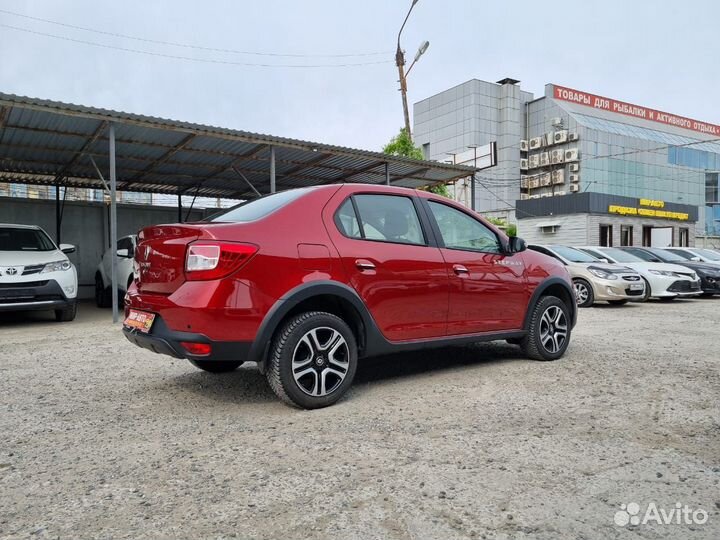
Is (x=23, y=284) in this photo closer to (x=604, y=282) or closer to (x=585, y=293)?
(x=585, y=293)

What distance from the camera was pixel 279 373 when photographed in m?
3.51

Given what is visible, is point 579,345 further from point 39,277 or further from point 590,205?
Answer: point 590,205

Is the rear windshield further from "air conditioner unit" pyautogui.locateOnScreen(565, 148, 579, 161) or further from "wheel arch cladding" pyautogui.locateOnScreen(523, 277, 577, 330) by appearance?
"air conditioner unit" pyautogui.locateOnScreen(565, 148, 579, 161)

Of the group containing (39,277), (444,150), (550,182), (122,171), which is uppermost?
(444,150)

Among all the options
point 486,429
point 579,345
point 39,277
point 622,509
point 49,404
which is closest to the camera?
point 622,509

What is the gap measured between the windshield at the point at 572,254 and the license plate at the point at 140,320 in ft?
33.7

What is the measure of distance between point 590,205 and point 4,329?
31.6 meters

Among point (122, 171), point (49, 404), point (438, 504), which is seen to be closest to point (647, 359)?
point (438, 504)

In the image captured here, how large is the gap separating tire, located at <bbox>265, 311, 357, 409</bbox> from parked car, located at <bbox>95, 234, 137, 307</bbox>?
7212 millimetres

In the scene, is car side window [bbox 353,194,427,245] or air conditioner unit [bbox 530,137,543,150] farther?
air conditioner unit [bbox 530,137,543,150]

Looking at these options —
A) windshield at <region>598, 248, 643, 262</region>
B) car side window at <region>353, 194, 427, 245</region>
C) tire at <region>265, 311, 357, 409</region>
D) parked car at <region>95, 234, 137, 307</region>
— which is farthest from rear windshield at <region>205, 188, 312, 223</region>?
windshield at <region>598, 248, 643, 262</region>

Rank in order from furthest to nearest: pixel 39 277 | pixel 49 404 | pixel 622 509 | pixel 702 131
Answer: pixel 702 131 < pixel 39 277 < pixel 49 404 < pixel 622 509

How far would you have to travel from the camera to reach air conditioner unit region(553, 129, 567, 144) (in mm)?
56875

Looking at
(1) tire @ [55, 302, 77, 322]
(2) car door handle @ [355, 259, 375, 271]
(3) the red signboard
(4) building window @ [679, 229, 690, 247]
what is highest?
(3) the red signboard
